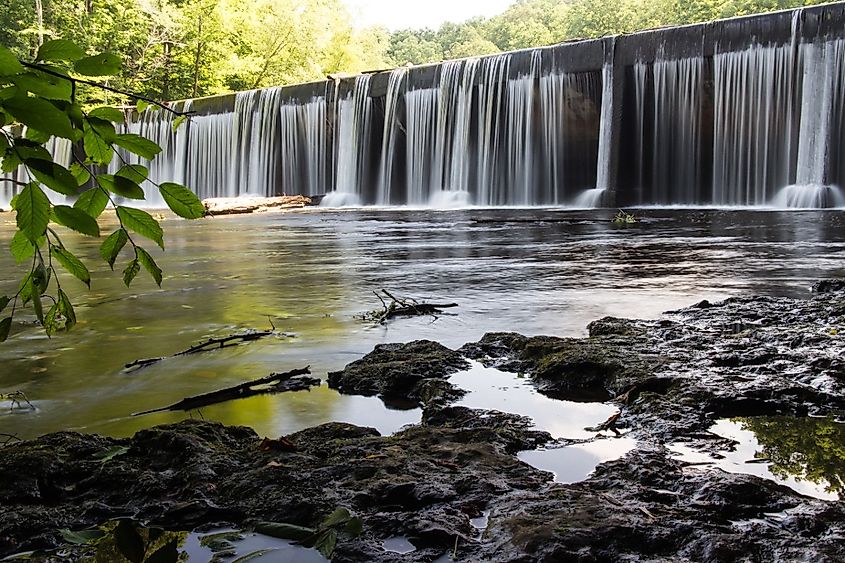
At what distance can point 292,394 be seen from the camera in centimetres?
260

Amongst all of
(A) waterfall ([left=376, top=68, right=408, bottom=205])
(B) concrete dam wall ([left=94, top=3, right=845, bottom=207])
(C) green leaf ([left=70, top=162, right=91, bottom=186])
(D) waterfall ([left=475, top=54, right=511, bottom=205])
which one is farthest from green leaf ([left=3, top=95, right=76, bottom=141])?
(A) waterfall ([left=376, top=68, right=408, bottom=205])

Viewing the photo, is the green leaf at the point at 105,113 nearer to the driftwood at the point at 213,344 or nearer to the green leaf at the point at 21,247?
the green leaf at the point at 21,247

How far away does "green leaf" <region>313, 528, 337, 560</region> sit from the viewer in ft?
4.44

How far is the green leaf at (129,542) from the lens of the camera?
4.32 feet

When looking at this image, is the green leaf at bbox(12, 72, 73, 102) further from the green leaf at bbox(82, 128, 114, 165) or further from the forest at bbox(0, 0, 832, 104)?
the forest at bbox(0, 0, 832, 104)

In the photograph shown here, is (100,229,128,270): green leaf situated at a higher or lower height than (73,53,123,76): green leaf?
lower

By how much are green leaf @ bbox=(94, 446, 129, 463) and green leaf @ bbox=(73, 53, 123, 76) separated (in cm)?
107

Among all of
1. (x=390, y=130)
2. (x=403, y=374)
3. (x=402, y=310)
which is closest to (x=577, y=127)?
(x=390, y=130)

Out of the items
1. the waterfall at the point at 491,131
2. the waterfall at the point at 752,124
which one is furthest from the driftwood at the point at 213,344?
the waterfall at the point at 491,131

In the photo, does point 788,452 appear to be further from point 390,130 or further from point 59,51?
point 390,130

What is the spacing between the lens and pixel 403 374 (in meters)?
2.66

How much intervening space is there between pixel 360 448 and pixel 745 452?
0.91 meters

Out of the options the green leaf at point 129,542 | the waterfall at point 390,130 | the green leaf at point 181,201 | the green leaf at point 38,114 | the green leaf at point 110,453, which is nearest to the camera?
the green leaf at point 38,114

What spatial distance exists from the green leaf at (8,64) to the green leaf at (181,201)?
9.6 inches
